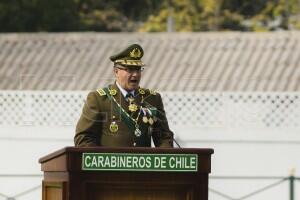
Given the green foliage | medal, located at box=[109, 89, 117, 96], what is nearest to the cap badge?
medal, located at box=[109, 89, 117, 96]

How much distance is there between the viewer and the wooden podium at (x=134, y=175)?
26.2 feet

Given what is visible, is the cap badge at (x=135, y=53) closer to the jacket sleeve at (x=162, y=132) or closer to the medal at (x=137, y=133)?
the jacket sleeve at (x=162, y=132)

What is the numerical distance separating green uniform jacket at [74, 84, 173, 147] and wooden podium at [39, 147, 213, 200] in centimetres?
108

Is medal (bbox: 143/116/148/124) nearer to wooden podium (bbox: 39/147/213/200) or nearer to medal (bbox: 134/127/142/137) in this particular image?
medal (bbox: 134/127/142/137)

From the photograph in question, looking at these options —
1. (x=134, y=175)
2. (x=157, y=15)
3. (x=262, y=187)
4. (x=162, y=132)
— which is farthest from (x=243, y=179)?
(x=157, y=15)

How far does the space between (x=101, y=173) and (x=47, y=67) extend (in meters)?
13.6

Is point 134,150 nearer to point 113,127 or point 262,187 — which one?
point 113,127

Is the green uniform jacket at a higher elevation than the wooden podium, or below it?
higher

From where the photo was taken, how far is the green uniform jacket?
9203mm

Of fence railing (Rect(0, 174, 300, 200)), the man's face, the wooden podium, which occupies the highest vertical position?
fence railing (Rect(0, 174, 300, 200))

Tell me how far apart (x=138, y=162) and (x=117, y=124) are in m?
1.26

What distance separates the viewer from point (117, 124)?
30.5ft

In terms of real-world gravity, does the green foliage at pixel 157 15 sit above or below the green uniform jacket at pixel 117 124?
above

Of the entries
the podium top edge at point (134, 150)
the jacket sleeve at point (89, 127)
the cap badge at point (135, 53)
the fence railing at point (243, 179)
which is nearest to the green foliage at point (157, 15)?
the fence railing at point (243, 179)
